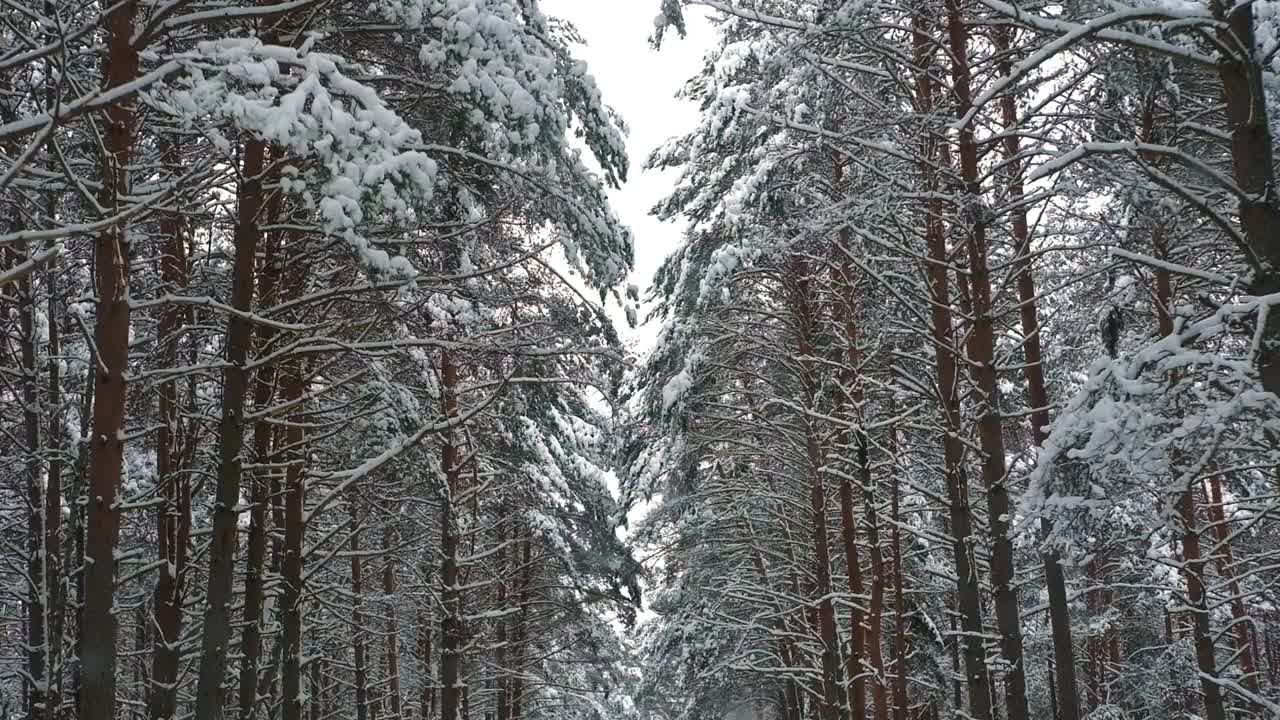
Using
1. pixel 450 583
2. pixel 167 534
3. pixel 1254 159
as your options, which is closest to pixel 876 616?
pixel 450 583

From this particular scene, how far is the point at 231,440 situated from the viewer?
6.91 metres

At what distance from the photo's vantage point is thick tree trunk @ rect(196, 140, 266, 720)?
679cm

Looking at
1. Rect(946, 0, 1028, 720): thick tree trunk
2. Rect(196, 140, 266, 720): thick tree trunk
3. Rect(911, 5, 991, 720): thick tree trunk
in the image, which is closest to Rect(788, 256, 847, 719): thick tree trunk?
Rect(911, 5, 991, 720): thick tree trunk

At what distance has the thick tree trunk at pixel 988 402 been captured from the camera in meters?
7.26

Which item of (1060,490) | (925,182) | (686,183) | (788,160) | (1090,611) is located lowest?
(1090,611)

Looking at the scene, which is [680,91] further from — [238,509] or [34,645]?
[34,645]

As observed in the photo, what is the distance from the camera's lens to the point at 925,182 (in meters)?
7.73

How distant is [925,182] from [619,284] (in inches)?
113

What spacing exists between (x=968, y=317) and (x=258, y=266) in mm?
6724

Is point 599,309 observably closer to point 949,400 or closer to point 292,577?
point 949,400

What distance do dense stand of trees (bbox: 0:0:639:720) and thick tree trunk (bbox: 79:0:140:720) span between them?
2 cm

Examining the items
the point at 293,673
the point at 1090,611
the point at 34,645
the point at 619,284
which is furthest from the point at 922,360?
the point at 1090,611

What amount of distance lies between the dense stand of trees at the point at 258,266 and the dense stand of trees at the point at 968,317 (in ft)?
7.29

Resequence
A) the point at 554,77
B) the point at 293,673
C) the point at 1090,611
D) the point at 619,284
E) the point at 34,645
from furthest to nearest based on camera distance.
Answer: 1. the point at 1090,611
2. the point at 293,673
3. the point at 34,645
4. the point at 619,284
5. the point at 554,77
